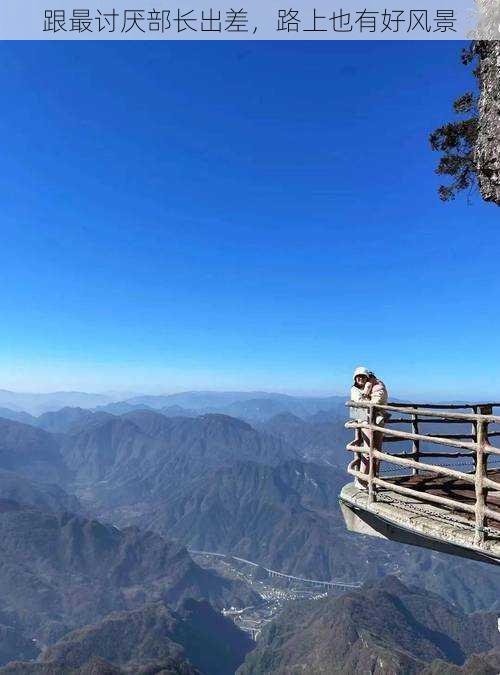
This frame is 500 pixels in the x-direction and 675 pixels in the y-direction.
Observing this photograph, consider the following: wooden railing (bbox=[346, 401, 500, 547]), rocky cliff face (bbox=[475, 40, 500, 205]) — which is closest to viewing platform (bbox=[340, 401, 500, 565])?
wooden railing (bbox=[346, 401, 500, 547])

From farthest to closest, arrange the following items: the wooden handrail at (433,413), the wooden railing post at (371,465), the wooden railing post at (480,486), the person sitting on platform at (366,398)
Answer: the person sitting on platform at (366,398), the wooden railing post at (371,465), the wooden railing post at (480,486), the wooden handrail at (433,413)

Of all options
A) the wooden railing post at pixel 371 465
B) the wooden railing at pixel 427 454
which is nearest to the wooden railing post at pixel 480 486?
the wooden railing at pixel 427 454

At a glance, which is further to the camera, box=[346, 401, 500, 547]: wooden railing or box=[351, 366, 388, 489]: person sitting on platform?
box=[351, 366, 388, 489]: person sitting on platform

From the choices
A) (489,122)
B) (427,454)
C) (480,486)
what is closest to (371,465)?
(480,486)

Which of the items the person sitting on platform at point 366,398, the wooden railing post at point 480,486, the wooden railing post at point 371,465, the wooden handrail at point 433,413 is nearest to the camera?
the wooden handrail at point 433,413

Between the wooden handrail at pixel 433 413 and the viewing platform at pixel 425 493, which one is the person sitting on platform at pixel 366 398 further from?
the wooden handrail at pixel 433 413

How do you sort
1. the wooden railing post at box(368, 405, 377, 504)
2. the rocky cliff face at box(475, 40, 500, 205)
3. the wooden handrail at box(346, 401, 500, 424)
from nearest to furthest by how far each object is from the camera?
the wooden handrail at box(346, 401, 500, 424), the wooden railing post at box(368, 405, 377, 504), the rocky cliff face at box(475, 40, 500, 205)

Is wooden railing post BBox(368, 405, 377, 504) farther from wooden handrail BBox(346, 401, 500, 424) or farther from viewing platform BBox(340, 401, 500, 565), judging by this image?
wooden handrail BBox(346, 401, 500, 424)
